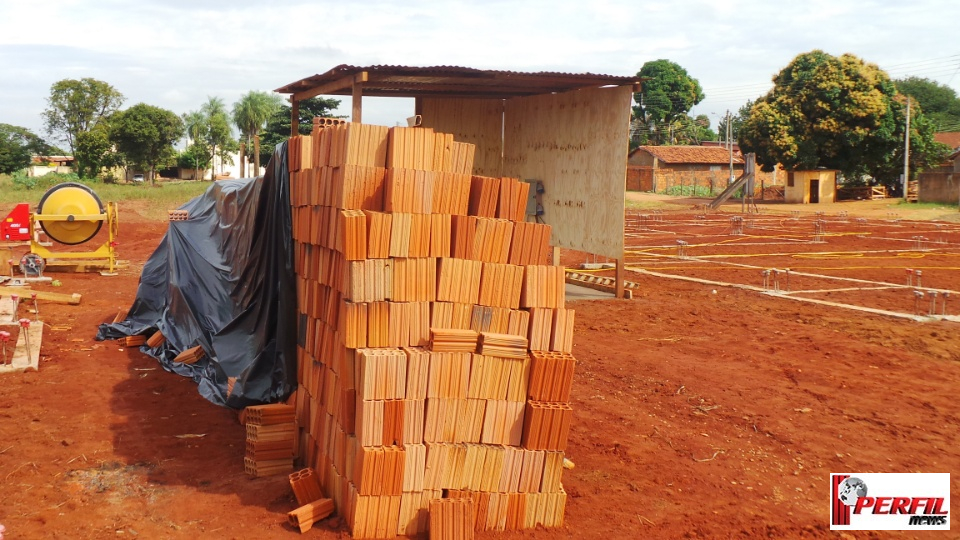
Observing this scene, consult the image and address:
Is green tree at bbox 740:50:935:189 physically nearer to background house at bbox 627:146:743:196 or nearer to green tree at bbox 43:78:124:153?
background house at bbox 627:146:743:196

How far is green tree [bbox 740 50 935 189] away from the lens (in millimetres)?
43781

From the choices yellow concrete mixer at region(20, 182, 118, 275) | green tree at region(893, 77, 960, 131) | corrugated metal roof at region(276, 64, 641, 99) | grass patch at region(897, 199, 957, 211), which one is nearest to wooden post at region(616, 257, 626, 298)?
corrugated metal roof at region(276, 64, 641, 99)

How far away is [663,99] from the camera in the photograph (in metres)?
78.1

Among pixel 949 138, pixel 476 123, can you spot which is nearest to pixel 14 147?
pixel 476 123

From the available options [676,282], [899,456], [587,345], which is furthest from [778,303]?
[899,456]

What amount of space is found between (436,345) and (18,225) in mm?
16867

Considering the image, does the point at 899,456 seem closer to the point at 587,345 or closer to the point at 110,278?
the point at 587,345

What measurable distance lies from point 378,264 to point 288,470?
90.0 inches

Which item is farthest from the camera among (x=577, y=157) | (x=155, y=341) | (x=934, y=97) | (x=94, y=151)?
(x=934, y=97)

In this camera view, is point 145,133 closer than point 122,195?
No

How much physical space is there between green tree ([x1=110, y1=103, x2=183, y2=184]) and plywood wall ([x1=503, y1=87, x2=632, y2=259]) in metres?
44.4

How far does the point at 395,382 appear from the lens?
17.0ft

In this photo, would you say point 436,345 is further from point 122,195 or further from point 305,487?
point 122,195

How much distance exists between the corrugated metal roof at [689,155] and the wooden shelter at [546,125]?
46436 millimetres
